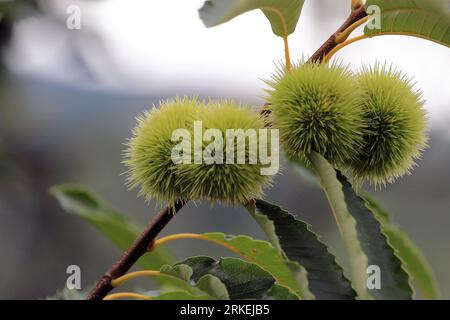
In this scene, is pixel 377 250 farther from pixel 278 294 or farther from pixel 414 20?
pixel 414 20

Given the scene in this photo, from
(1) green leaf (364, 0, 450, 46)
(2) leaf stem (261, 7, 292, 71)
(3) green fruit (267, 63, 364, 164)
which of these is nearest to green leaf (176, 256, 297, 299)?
(3) green fruit (267, 63, 364, 164)

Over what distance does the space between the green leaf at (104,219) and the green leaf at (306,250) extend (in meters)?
0.53

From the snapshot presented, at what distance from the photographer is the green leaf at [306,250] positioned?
973 mm

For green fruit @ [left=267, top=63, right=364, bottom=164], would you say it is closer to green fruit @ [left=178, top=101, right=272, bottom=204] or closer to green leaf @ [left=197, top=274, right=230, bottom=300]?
green fruit @ [left=178, top=101, right=272, bottom=204]

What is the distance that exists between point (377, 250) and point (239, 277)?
0.85 ft

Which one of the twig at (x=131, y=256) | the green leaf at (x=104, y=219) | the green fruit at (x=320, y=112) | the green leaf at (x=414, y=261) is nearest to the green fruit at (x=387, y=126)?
the green fruit at (x=320, y=112)

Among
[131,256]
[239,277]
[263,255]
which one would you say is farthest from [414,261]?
[131,256]

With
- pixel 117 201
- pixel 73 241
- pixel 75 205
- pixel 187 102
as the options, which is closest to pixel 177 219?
pixel 117 201

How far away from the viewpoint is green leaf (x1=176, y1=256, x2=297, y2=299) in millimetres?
1122

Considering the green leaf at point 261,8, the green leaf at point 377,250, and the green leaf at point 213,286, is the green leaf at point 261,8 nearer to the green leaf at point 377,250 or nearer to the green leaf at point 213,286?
the green leaf at point 377,250

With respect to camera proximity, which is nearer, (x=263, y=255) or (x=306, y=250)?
(x=306, y=250)

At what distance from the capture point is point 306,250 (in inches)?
41.4

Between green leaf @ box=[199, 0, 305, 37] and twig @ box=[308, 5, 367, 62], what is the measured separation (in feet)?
0.21
